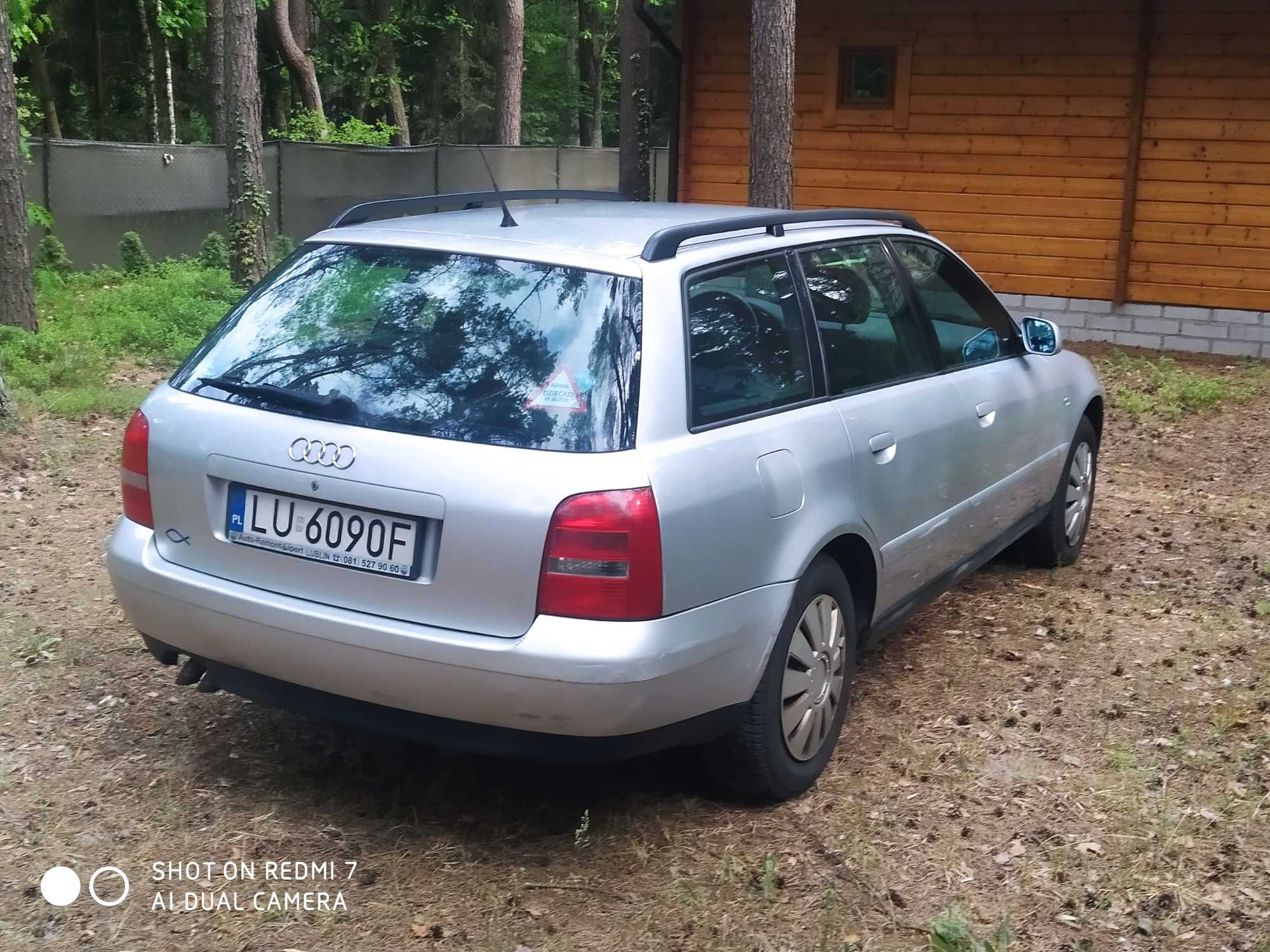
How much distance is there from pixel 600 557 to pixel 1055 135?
1206cm

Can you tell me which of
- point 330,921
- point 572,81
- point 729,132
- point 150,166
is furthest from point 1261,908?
point 572,81

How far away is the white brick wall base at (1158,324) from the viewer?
12.9 m

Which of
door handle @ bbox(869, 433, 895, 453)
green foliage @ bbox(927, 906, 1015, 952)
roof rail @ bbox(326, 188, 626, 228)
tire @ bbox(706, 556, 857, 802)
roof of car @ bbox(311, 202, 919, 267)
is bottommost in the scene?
green foliage @ bbox(927, 906, 1015, 952)

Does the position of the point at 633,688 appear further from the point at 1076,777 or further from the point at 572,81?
the point at 572,81

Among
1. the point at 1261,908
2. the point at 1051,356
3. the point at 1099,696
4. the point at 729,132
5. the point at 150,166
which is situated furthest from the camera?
the point at 150,166

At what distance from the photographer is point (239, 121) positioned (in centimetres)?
1399

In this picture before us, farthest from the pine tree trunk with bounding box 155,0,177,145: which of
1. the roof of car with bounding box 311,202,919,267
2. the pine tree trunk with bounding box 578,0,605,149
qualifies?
the roof of car with bounding box 311,202,919,267

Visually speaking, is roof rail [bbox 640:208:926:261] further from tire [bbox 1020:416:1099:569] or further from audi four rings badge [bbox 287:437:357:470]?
tire [bbox 1020:416:1099:569]

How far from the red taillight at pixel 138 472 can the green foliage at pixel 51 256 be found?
13.4 m

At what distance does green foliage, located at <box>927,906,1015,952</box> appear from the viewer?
330 centimetres

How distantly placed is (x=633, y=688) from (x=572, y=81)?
4671 cm

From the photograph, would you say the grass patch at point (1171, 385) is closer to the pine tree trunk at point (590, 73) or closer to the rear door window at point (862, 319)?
the rear door window at point (862, 319)

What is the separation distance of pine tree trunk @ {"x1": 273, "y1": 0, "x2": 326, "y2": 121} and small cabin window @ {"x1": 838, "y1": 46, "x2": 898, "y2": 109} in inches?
556

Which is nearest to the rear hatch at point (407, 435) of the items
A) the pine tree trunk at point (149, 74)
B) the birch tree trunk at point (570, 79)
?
the pine tree trunk at point (149, 74)
